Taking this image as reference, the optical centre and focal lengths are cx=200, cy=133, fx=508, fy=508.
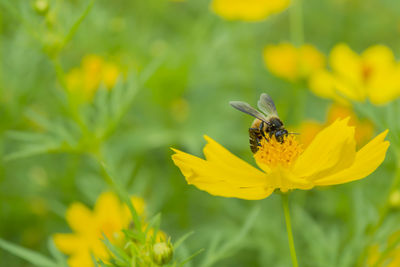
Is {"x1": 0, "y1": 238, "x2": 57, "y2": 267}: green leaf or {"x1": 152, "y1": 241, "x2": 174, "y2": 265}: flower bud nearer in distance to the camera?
{"x1": 152, "y1": 241, "x2": 174, "y2": 265}: flower bud

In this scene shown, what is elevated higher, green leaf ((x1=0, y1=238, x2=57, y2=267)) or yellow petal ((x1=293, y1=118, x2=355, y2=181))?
yellow petal ((x1=293, y1=118, x2=355, y2=181))

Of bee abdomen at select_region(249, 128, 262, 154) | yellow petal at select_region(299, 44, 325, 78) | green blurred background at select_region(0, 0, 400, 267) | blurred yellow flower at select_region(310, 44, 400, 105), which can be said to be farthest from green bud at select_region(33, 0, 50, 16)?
yellow petal at select_region(299, 44, 325, 78)

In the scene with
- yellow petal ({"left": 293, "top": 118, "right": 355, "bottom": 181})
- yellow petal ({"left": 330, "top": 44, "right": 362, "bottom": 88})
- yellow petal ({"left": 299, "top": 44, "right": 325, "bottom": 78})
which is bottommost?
yellow petal ({"left": 293, "top": 118, "right": 355, "bottom": 181})

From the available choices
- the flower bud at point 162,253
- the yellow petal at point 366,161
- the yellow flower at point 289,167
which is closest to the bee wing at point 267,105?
the yellow flower at point 289,167

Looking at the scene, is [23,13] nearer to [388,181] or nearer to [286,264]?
[286,264]

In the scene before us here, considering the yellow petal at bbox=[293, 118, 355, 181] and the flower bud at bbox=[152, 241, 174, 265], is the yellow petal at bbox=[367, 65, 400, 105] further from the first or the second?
the flower bud at bbox=[152, 241, 174, 265]

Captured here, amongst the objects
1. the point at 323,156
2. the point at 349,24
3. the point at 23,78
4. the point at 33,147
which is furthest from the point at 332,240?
the point at 349,24

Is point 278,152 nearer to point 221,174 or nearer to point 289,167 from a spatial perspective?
point 289,167

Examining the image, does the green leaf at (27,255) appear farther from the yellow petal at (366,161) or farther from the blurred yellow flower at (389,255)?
the blurred yellow flower at (389,255)
